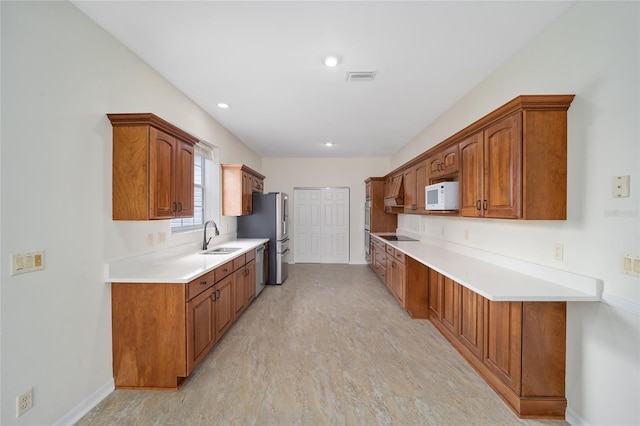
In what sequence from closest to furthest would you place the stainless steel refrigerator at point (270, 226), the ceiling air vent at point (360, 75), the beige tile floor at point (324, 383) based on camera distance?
the beige tile floor at point (324, 383) → the ceiling air vent at point (360, 75) → the stainless steel refrigerator at point (270, 226)

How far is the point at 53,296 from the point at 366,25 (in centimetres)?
285

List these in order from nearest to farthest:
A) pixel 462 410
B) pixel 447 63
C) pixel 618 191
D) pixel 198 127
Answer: pixel 618 191 < pixel 462 410 < pixel 447 63 < pixel 198 127

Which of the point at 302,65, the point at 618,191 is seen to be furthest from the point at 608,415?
the point at 302,65

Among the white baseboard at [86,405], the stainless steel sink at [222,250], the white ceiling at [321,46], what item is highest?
the white ceiling at [321,46]

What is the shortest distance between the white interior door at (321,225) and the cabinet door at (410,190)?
8.53 feet

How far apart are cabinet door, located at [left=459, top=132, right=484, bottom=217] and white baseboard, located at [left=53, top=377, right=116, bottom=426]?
134 inches

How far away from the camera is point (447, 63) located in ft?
8.53

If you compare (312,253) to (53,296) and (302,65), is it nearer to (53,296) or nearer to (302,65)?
(302,65)

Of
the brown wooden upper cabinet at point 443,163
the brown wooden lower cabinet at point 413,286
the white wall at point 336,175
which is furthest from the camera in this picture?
the white wall at point 336,175

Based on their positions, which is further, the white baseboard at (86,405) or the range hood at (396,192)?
the range hood at (396,192)

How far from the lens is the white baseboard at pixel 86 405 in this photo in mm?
1854

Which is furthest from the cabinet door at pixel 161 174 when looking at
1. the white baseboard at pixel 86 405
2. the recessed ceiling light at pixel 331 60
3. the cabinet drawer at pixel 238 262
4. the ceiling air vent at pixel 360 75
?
the ceiling air vent at pixel 360 75

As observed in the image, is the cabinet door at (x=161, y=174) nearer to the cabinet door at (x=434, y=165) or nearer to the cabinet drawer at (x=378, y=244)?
the cabinet door at (x=434, y=165)

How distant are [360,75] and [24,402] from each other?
3.49 meters
